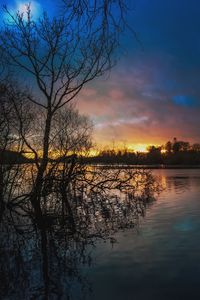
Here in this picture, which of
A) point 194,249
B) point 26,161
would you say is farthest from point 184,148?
point 194,249

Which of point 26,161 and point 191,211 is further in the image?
point 26,161

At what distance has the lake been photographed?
6.32 metres

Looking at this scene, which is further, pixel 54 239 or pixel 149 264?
pixel 54 239

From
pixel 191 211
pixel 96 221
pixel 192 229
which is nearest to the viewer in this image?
pixel 192 229

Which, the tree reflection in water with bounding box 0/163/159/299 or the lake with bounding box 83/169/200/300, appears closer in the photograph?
the lake with bounding box 83/169/200/300

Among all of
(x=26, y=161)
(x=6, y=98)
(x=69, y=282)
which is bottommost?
(x=69, y=282)

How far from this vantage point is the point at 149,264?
7957 millimetres

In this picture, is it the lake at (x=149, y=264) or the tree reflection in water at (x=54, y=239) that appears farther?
the tree reflection in water at (x=54, y=239)

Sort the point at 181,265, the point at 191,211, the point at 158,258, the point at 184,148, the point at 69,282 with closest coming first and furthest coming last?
the point at 69,282 < the point at 181,265 < the point at 158,258 < the point at 191,211 < the point at 184,148

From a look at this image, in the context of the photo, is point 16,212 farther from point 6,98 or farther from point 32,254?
point 32,254

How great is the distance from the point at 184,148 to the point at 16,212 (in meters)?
126

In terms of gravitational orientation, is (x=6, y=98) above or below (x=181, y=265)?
above

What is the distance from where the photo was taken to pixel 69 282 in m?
6.87

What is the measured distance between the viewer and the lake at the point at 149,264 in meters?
6.32
